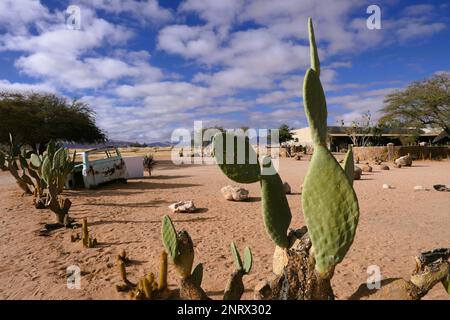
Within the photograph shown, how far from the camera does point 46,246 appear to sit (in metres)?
4.89

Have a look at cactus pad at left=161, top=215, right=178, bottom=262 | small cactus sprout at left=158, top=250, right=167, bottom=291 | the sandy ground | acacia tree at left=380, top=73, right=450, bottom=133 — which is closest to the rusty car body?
the sandy ground

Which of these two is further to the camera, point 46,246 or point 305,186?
point 46,246

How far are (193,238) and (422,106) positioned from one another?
90.1ft

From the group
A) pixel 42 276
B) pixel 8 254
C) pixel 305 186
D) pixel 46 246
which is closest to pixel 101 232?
pixel 46 246

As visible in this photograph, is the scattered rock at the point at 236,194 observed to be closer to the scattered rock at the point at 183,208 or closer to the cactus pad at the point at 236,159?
the scattered rock at the point at 183,208

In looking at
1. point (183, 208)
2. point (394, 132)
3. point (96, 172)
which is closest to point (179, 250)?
point (183, 208)

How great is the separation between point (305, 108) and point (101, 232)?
4.85 meters

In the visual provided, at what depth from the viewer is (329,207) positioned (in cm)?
186

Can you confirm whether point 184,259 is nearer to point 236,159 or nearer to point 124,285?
point 236,159

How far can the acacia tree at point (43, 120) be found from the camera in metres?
19.2

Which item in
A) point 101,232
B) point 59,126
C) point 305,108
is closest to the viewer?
point 305,108
